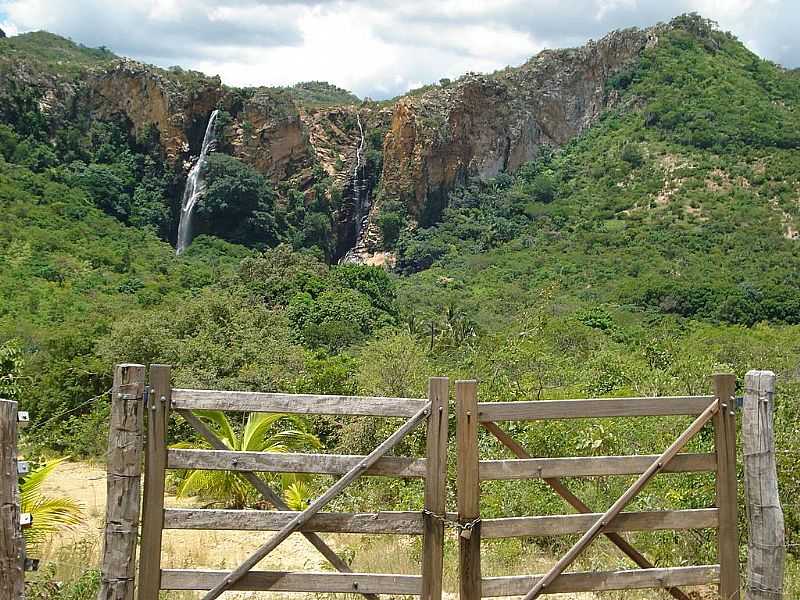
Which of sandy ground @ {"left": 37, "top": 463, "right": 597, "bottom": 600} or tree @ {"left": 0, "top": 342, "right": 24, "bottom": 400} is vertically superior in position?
tree @ {"left": 0, "top": 342, "right": 24, "bottom": 400}

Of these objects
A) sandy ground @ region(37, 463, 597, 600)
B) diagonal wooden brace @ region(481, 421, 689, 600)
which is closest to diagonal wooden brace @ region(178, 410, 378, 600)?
diagonal wooden brace @ region(481, 421, 689, 600)

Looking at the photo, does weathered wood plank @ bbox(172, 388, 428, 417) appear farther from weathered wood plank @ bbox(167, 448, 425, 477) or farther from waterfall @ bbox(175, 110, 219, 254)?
waterfall @ bbox(175, 110, 219, 254)

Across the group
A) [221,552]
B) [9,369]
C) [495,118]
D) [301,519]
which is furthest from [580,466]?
[495,118]

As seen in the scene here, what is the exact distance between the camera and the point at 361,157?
2480 inches

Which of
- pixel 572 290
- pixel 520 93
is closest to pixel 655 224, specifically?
pixel 572 290

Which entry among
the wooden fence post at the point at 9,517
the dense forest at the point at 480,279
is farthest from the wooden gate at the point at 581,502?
the wooden fence post at the point at 9,517

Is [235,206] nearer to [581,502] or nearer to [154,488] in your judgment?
[154,488]

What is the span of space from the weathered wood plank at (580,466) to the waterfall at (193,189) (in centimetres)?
4774

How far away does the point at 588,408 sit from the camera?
14.3 ft

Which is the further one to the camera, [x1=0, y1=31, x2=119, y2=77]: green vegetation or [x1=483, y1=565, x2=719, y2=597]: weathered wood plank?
[x1=0, y1=31, x2=119, y2=77]: green vegetation

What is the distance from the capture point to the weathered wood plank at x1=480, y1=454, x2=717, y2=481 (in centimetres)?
425

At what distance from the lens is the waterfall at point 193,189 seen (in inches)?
2025

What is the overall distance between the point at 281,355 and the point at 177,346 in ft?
6.85

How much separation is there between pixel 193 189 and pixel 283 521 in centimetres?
5113
